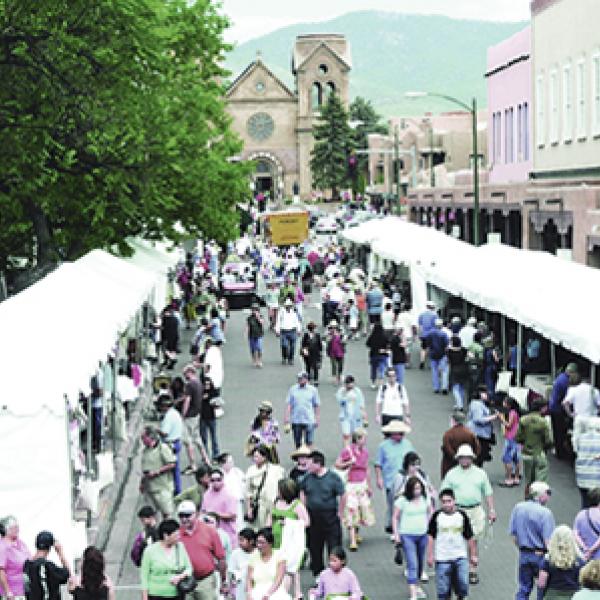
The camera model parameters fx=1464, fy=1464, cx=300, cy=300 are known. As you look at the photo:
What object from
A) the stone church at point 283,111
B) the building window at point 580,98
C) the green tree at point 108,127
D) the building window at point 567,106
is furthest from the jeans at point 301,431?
the stone church at point 283,111

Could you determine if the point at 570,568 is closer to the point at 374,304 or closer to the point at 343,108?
the point at 374,304

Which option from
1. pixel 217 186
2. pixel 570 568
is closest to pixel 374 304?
pixel 217 186

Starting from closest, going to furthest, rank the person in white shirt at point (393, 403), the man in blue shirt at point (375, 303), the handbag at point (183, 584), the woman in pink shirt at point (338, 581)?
the woman in pink shirt at point (338, 581)
the handbag at point (183, 584)
the person in white shirt at point (393, 403)
the man in blue shirt at point (375, 303)

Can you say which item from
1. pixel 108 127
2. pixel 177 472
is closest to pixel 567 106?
pixel 108 127

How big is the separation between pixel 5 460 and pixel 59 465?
1.73 ft

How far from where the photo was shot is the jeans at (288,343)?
3150cm

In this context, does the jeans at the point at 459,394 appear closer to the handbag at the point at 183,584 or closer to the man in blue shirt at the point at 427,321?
the man in blue shirt at the point at 427,321

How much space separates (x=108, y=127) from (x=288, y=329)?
5.72 m

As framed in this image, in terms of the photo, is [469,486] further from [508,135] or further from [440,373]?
[508,135]

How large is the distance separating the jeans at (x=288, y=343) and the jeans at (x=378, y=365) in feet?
12.1

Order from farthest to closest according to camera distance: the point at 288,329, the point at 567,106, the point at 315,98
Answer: the point at 315,98 → the point at 567,106 → the point at 288,329

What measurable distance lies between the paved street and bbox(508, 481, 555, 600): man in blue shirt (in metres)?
1.07

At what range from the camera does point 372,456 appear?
20.7 m

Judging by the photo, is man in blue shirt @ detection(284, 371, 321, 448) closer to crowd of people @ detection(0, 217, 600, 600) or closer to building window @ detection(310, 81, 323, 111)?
crowd of people @ detection(0, 217, 600, 600)
